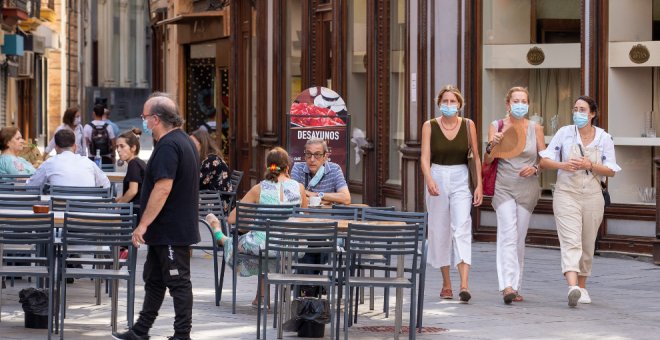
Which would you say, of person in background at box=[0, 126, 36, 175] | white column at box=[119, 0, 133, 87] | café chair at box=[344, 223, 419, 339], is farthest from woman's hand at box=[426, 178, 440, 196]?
white column at box=[119, 0, 133, 87]

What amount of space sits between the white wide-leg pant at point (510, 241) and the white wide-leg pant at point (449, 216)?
0.26 m

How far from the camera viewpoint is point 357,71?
21266 millimetres

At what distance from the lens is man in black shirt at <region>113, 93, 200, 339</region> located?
33.9 feet

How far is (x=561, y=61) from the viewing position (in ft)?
58.2

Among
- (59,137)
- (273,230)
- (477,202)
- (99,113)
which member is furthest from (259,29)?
(273,230)

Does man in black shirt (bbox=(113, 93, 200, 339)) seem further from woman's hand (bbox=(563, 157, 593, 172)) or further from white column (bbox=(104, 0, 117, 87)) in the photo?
white column (bbox=(104, 0, 117, 87))

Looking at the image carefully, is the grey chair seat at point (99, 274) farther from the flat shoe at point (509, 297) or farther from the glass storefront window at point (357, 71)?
the glass storefront window at point (357, 71)

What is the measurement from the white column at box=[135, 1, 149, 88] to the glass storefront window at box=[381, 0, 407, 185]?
189 ft

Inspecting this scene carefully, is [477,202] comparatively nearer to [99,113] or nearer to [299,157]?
[299,157]

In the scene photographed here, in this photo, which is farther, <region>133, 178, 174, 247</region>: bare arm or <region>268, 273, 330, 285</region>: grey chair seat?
<region>268, 273, 330, 285</region>: grey chair seat

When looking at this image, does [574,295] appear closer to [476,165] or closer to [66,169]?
[476,165]

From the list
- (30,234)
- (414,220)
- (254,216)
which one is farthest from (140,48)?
(30,234)

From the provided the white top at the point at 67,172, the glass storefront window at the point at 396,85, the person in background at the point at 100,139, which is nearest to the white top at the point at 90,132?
the person in background at the point at 100,139

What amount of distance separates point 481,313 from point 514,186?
3.98 ft
